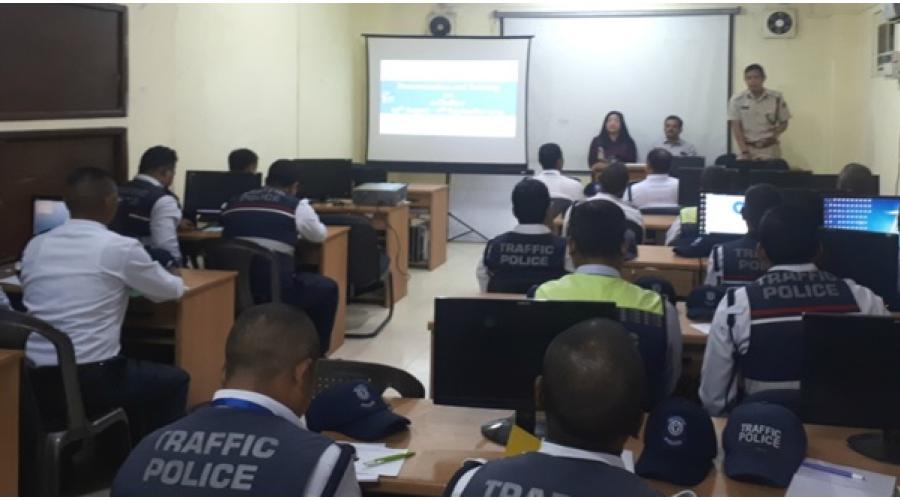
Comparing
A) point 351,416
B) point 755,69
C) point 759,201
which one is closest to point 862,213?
point 759,201

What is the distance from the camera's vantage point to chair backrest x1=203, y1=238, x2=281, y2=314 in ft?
15.9

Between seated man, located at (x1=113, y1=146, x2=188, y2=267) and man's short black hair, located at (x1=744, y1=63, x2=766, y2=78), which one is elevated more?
man's short black hair, located at (x1=744, y1=63, x2=766, y2=78)

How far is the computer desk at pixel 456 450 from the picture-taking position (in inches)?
84.0

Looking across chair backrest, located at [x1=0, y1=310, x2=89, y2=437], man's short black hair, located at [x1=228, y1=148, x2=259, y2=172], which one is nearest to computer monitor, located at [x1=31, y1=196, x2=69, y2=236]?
man's short black hair, located at [x1=228, y1=148, x2=259, y2=172]

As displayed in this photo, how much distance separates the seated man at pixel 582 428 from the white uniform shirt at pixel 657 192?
548 centimetres

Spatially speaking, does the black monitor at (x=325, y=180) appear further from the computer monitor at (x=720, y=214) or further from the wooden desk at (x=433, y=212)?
the computer monitor at (x=720, y=214)

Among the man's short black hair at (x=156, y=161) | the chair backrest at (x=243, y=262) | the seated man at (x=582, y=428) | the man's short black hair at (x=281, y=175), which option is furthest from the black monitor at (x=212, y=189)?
the seated man at (x=582, y=428)

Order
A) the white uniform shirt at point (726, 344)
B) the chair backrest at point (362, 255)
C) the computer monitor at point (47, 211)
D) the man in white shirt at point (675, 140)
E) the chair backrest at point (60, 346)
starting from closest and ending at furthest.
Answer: the white uniform shirt at point (726, 344) < the chair backrest at point (60, 346) < the computer monitor at point (47, 211) < the chair backrest at point (362, 255) < the man in white shirt at point (675, 140)

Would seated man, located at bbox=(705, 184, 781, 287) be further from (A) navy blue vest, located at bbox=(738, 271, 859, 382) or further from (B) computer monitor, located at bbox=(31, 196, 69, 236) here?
(B) computer monitor, located at bbox=(31, 196, 69, 236)

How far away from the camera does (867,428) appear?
7.95 feet

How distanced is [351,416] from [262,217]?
3055mm

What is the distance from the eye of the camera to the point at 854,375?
2377mm

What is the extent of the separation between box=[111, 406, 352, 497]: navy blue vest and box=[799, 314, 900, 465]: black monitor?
1.27 metres

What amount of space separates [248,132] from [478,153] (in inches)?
116
